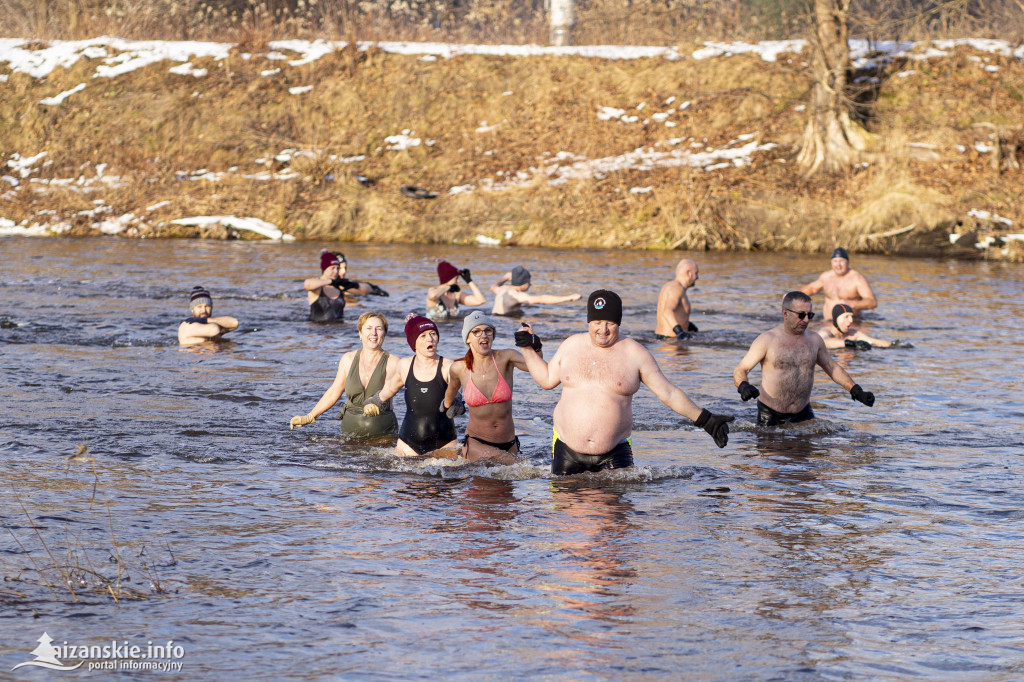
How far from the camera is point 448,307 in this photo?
61.3ft

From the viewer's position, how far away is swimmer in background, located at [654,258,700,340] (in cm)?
1636

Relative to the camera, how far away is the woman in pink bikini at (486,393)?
9508mm

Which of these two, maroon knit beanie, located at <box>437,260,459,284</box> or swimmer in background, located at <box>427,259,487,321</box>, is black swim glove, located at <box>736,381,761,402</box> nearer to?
swimmer in background, located at <box>427,259,487,321</box>

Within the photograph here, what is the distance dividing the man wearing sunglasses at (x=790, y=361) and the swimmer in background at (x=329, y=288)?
8212 mm

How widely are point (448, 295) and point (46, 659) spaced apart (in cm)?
1330

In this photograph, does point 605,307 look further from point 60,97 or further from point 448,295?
point 60,97

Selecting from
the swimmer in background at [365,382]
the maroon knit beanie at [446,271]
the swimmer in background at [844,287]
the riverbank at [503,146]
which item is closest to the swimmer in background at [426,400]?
the swimmer in background at [365,382]

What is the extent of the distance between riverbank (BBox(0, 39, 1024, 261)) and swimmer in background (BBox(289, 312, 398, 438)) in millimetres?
19844

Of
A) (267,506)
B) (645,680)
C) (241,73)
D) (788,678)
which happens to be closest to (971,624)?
(788,678)

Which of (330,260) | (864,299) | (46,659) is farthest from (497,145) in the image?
(46,659)

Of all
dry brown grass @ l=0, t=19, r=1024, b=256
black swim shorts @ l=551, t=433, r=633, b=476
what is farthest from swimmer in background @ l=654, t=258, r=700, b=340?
dry brown grass @ l=0, t=19, r=1024, b=256

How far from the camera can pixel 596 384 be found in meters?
8.86

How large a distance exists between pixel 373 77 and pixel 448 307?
68.1 ft

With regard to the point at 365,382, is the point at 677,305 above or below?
above
